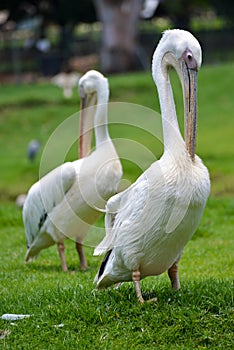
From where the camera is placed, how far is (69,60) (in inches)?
1192

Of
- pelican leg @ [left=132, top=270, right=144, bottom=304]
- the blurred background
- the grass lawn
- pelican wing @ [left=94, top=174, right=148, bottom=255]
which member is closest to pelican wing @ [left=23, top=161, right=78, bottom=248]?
the grass lawn

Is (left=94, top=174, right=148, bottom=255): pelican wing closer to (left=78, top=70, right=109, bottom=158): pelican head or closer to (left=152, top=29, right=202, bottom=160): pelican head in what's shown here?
(left=152, top=29, right=202, bottom=160): pelican head

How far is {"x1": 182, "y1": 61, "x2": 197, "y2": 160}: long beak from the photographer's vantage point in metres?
5.68

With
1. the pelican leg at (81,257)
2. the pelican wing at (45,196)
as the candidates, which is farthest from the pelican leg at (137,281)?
the pelican leg at (81,257)

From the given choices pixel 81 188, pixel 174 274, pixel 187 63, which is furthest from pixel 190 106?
pixel 81 188

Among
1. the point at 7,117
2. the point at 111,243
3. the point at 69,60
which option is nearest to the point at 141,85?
the point at 7,117

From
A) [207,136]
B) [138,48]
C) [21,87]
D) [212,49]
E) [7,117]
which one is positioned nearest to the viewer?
[207,136]

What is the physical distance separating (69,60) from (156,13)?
739 centimetres

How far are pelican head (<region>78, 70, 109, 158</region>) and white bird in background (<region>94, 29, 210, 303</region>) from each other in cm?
254

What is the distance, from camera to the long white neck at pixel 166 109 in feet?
18.7

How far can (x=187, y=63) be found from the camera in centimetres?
572

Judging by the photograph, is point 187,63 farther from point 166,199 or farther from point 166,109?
point 166,199

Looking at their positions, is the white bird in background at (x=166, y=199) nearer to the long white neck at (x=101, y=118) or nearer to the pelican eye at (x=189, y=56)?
the pelican eye at (x=189, y=56)

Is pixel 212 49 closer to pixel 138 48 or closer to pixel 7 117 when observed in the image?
pixel 138 48
